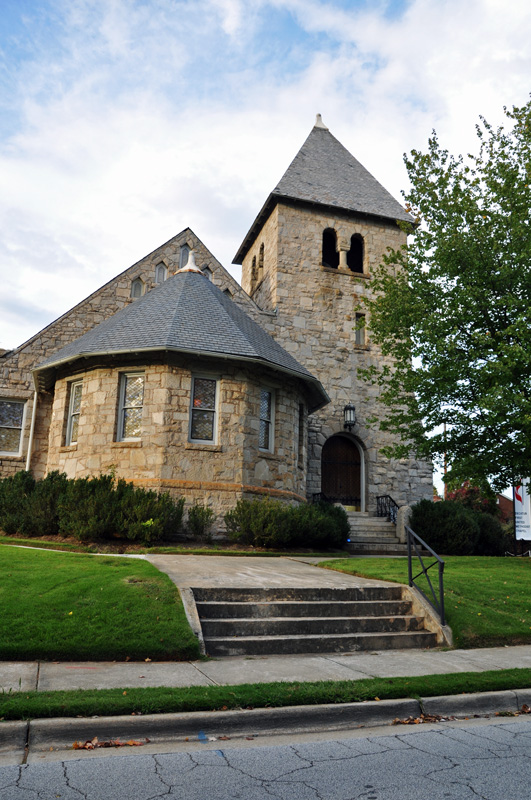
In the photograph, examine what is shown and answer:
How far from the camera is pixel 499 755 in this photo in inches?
184

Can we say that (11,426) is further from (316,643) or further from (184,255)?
(316,643)

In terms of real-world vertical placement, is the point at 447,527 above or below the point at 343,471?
below

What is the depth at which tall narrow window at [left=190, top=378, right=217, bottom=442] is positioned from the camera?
608 inches

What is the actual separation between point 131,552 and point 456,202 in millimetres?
11500

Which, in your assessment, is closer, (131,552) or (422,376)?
(131,552)

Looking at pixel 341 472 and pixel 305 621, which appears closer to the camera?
pixel 305 621

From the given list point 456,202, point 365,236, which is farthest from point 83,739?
point 365,236

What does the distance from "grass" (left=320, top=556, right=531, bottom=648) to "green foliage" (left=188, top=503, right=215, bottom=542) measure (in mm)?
2960

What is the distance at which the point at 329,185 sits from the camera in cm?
2536

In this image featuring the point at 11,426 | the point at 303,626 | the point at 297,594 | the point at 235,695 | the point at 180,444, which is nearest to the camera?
the point at 235,695

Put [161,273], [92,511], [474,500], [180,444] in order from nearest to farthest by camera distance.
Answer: [92,511] < [180,444] < [161,273] < [474,500]

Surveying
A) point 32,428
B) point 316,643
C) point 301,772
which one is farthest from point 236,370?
point 301,772

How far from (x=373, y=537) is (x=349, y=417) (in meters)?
4.43

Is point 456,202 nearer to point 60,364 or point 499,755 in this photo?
point 60,364
